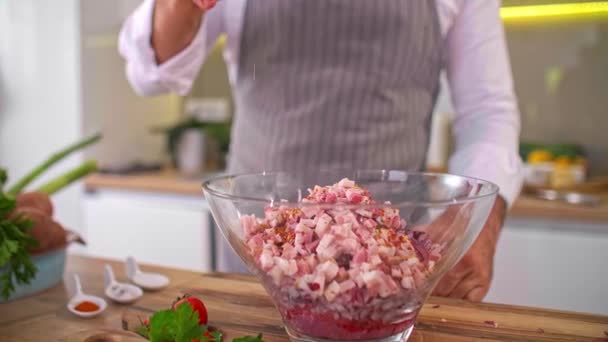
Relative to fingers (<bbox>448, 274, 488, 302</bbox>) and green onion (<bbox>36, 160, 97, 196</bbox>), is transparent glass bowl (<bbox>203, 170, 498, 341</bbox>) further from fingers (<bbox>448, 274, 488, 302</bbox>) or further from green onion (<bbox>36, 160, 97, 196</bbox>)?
green onion (<bbox>36, 160, 97, 196</bbox>)

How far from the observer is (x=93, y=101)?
1885 millimetres

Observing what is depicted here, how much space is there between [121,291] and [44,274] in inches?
4.5

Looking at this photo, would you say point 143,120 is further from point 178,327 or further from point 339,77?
point 178,327

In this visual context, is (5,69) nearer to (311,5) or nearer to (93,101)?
(93,101)

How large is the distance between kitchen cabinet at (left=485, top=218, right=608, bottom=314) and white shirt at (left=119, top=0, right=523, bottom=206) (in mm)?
546

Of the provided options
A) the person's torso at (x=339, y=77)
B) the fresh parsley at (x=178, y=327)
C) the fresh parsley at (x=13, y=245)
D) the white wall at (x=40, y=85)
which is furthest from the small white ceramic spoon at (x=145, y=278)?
the white wall at (x=40, y=85)

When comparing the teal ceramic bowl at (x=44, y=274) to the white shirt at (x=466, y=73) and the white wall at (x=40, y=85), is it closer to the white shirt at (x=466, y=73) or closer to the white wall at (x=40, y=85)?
the white shirt at (x=466, y=73)

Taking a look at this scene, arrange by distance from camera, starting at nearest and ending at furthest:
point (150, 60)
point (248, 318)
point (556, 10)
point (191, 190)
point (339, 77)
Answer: point (248, 318)
point (150, 60)
point (339, 77)
point (191, 190)
point (556, 10)

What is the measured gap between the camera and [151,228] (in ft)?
5.68

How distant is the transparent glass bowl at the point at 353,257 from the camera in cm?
41

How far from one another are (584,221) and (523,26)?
2.78ft

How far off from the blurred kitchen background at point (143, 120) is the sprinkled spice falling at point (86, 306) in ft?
3.24

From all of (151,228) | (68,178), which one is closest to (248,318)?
(68,178)

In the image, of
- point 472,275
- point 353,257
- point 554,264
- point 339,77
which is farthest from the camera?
point 554,264
